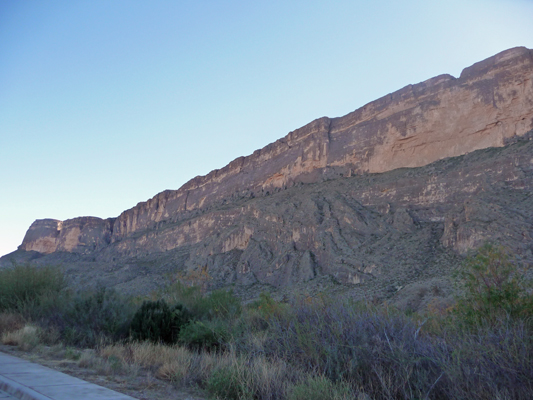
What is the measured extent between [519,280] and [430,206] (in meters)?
29.9

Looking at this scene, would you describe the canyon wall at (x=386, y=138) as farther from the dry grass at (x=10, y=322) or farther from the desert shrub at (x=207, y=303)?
the dry grass at (x=10, y=322)

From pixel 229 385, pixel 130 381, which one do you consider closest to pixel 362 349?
pixel 229 385

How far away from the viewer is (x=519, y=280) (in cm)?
907

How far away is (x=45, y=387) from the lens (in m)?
6.38

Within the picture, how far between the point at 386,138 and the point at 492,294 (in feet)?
143

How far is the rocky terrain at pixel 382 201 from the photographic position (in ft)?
100

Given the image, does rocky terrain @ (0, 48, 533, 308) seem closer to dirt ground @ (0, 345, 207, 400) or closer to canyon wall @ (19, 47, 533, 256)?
canyon wall @ (19, 47, 533, 256)

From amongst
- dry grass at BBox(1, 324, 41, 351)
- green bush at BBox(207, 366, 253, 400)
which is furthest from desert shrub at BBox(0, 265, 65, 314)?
green bush at BBox(207, 366, 253, 400)

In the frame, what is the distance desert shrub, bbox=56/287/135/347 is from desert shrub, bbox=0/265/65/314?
2.03 metres

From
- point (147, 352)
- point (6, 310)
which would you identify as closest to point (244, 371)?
point (147, 352)

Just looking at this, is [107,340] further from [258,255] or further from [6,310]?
[258,255]

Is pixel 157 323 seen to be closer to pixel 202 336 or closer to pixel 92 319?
pixel 202 336

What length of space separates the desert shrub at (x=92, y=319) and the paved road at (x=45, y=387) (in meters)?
4.58

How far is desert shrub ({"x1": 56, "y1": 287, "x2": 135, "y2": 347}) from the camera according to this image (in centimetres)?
1265
